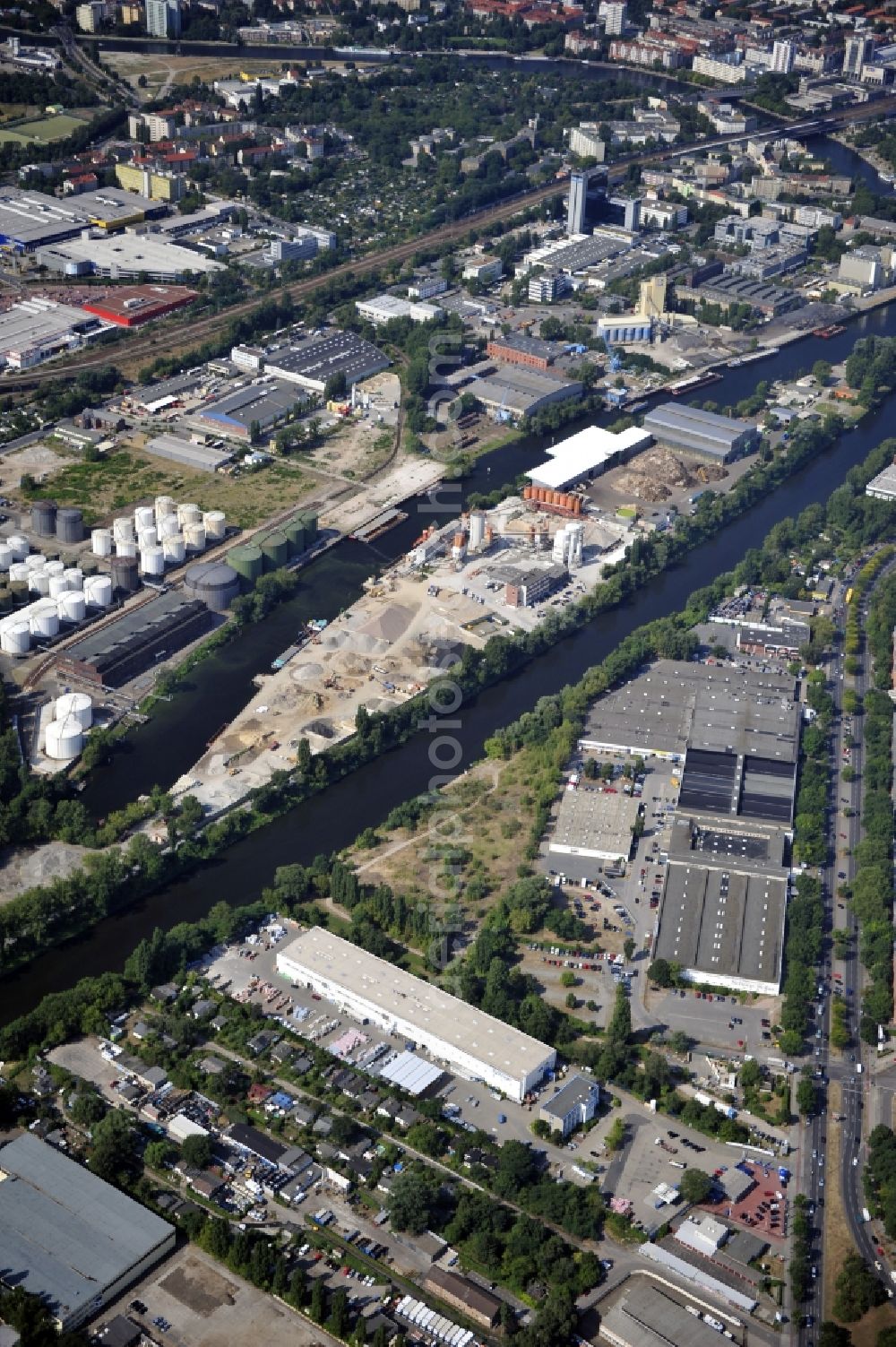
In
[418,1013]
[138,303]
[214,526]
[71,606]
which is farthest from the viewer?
[138,303]

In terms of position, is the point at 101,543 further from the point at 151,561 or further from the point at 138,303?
the point at 138,303

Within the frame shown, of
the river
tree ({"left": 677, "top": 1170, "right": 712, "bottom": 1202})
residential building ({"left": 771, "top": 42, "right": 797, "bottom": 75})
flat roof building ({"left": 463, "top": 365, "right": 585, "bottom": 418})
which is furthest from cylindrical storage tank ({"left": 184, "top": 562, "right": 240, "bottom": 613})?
residential building ({"left": 771, "top": 42, "right": 797, "bottom": 75})

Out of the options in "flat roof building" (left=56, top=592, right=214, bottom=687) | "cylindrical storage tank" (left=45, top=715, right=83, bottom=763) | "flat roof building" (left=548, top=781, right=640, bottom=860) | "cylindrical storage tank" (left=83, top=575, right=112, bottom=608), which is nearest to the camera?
"flat roof building" (left=548, top=781, right=640, bottom=860)

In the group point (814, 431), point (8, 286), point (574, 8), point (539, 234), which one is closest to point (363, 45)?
point (574, 8)

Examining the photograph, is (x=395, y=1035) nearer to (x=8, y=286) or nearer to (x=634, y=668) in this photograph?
(x=634, y=668)

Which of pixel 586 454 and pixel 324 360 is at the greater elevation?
pixel 324 360

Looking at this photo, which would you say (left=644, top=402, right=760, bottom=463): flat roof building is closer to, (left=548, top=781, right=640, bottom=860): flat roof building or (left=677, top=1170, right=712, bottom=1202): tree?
(left=548, top=781, right=640, bottom=860): flat roof building

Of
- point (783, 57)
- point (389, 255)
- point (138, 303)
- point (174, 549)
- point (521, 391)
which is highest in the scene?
point (783, 57)

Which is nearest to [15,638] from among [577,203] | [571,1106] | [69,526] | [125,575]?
[125,575]
